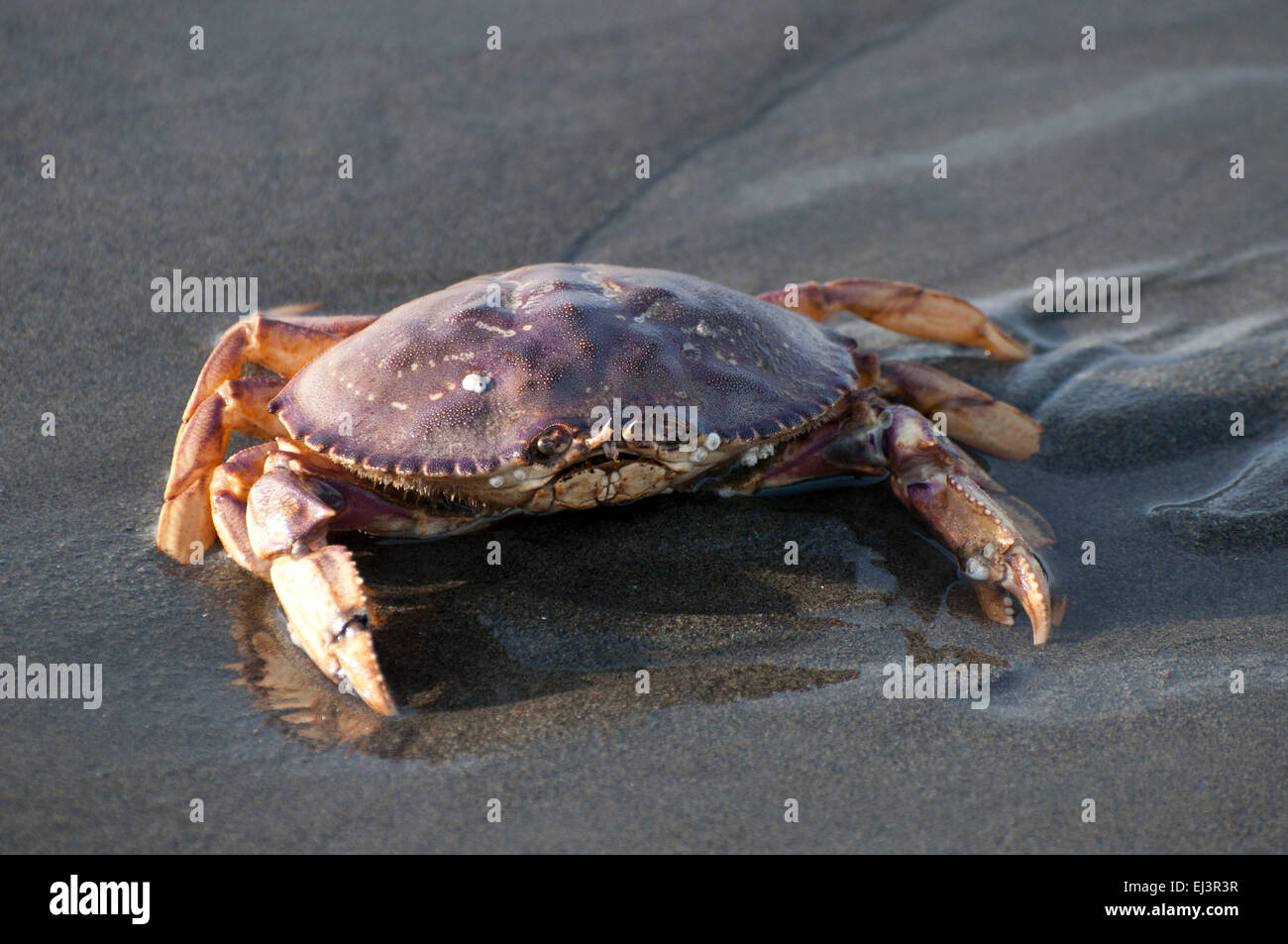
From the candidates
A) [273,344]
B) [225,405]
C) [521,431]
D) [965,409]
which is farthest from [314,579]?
[965,409]

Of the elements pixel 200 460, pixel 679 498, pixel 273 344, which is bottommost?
pixel 679 498

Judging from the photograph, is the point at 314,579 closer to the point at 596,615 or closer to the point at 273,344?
the point at 596,615

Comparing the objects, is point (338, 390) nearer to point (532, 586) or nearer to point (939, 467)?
point (532, 586)

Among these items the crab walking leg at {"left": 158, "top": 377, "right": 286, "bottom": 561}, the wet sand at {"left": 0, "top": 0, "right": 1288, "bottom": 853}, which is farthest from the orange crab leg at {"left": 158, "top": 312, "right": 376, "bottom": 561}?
the wet sand at {"left": 0, "top": 0, "right": 1288, "bottom": 853}

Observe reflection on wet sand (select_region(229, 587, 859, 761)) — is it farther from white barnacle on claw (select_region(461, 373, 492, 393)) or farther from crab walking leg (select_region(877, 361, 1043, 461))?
crab walking leg (select_region(877, 361, 1043, 461))

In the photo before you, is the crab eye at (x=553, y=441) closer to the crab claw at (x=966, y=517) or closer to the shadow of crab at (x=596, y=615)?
the shadow of crab at (x=596, y=615)

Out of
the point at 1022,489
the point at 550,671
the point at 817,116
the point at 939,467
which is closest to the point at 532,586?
the point at 550,671
